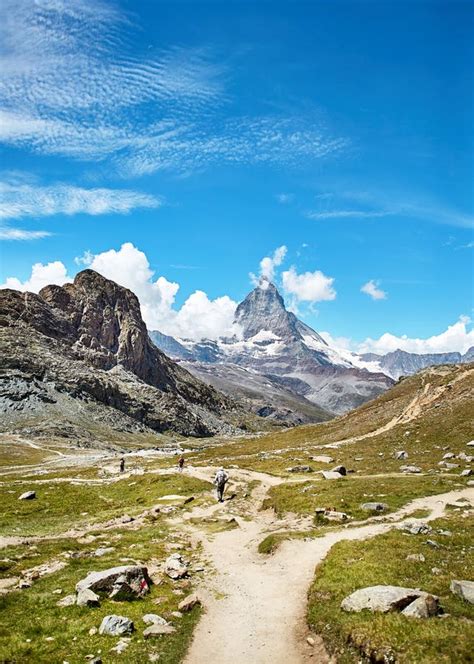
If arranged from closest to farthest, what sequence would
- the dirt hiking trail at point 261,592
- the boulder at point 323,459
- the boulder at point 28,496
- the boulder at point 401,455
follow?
the dirt hiking trail at point 261,592 → the boulder at point 28,496 → the boulder at point 401,455 → the boulder at point 323,459

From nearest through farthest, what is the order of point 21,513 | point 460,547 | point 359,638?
point 359,638 < point 460,547 < point 21,513

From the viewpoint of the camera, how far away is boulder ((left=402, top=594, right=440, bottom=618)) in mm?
17766

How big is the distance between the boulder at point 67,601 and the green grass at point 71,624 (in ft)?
1.02

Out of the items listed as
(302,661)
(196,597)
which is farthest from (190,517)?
(302,661)

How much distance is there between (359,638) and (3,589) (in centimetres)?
1707

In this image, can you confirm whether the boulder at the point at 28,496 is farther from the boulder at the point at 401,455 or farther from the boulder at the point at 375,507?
the boulder at the point at 401,455

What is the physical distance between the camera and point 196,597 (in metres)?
23.0

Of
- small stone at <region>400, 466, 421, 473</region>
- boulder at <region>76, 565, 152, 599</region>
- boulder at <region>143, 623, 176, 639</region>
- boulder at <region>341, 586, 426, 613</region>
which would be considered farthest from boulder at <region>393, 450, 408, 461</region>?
boulder at <region>143, 623, 176, 639</region>

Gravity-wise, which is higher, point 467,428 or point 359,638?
point 467,428

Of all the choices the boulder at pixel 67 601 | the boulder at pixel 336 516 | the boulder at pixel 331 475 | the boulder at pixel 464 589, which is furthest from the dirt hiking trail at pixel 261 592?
the boulder at pixel 331 475

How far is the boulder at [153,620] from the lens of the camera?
2009 centimetres

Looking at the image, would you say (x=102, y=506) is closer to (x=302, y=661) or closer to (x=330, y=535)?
(x=330, y=535)

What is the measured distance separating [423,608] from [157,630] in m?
10.7

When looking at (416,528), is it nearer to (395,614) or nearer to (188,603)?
(395,614)
